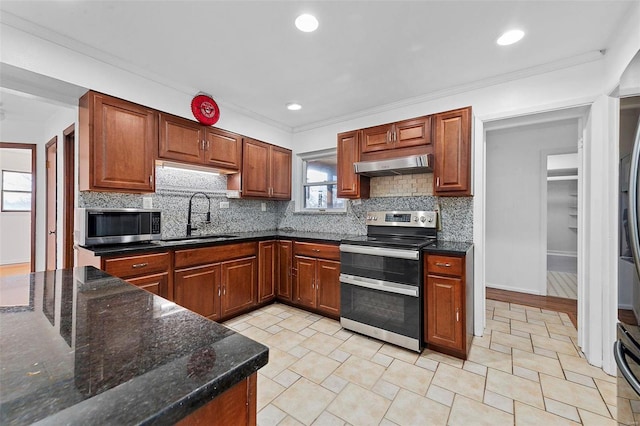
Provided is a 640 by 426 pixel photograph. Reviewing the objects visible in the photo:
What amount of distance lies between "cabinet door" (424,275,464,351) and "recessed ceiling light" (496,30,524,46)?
1855 millimetres

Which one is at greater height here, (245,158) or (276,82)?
(276,82)

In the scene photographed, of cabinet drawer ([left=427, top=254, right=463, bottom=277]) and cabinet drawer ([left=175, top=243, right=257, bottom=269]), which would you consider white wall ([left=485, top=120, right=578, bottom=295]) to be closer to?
cabinet drawer ([left=427, top=254, right=463, bottom=277])

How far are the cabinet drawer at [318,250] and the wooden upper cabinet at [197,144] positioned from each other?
4.15ft

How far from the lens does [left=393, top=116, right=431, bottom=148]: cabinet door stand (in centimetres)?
280

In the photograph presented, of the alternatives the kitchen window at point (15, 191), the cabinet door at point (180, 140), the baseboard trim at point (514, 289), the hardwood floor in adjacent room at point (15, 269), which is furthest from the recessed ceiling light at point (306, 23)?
the kitchen window at point (15, 191)

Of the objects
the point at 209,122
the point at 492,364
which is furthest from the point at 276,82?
the point at 492,364

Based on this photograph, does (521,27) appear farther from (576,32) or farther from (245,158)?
(245,158)

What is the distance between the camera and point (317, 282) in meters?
3.15

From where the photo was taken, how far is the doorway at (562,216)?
17.8 feet

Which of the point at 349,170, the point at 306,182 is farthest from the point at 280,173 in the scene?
the point at 349,170

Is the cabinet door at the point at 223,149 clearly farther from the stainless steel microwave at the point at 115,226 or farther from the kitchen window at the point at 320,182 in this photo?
the kitchen window at the point at 320,182

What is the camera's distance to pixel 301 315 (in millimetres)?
3217

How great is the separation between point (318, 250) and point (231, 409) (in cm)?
255

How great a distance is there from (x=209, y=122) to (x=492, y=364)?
3510 millimetres
